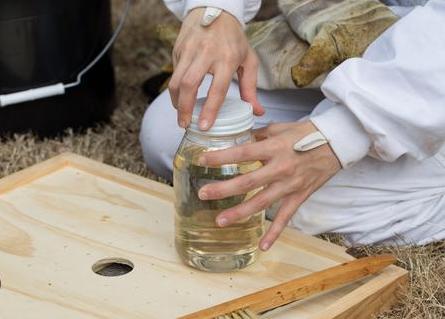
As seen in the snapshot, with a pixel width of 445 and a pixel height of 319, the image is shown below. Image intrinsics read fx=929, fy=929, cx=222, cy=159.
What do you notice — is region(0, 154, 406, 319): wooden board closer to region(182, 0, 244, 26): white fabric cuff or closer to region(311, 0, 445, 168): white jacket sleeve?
region(311, 0, 445, 168): white jacket sleeve

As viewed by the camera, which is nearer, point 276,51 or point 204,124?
point 204,124

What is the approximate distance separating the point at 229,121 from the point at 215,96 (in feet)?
0.14

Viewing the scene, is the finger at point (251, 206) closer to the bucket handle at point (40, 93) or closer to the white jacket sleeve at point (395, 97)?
the white jacket sleeve at point (395, 97)

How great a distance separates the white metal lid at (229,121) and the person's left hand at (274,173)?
2cm

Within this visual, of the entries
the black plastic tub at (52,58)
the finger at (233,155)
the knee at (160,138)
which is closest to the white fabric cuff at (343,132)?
the finger at (233,155)

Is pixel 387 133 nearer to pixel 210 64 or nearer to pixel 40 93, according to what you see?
pixel 210 64

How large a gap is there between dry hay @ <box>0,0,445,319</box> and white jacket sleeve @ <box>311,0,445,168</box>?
18 centimetres

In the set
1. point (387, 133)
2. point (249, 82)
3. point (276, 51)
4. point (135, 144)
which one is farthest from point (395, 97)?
point (135, 144)

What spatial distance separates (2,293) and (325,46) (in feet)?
1.75

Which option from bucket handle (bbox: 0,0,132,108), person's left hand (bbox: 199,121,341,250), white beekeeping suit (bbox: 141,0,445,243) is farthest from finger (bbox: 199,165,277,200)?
bucket handle (bbox: 0,0,132,108)

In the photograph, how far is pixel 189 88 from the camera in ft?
3.40

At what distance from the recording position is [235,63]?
1085mm

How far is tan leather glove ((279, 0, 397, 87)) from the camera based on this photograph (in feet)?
4.11

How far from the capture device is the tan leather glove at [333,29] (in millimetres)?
1252
